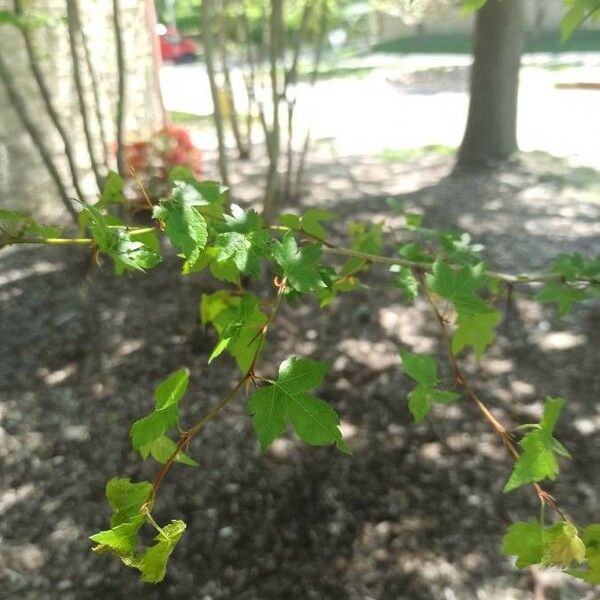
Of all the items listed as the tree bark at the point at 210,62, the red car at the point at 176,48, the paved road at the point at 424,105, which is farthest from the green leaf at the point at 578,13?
the red car at the point at 176,48

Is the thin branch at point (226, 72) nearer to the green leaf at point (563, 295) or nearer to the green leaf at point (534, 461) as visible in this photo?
the green leaf at point (563, 295)

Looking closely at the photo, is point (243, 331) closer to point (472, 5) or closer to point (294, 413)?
point (294, 413)

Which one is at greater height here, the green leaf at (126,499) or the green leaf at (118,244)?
the green leaf at (118,244)

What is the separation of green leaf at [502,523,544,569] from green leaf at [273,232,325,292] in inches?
17.9

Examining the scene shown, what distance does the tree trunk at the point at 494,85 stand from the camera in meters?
6.77

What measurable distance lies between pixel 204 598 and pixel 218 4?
6904 millimetres

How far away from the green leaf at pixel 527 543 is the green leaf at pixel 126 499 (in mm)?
513

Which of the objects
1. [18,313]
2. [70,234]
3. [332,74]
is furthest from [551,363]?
[332,74]

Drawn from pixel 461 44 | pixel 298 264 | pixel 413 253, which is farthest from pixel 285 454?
pixel 461 44

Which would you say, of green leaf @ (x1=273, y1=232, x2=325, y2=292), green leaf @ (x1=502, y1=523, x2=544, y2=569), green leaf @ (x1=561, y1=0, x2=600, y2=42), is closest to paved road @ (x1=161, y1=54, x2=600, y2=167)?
green leaf @ (x1=561, y1=0, x2=600, y2=42)

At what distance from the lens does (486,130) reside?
7324mm

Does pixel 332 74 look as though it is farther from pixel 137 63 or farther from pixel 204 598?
pixel 204 598

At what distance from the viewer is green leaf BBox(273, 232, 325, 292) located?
995mm

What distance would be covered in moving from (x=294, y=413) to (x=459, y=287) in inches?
20.0
